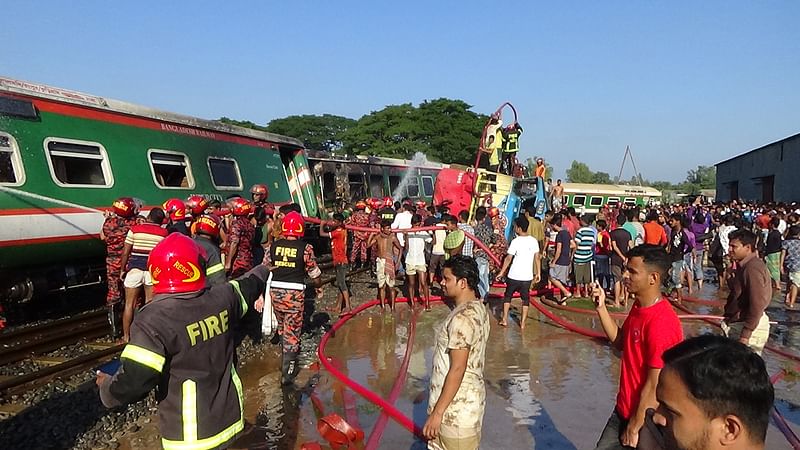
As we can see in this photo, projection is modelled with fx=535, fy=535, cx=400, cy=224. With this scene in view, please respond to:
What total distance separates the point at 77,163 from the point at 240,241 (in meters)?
3.02

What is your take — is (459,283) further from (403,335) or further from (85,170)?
(85,170)

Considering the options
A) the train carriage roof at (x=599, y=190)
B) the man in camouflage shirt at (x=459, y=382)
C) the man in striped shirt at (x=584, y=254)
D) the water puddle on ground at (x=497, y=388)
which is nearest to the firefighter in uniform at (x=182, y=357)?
the man in camouflage shirt at (x=459, y=382)

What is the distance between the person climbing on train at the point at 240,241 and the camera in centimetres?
732

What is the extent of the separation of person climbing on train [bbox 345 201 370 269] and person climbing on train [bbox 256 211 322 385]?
412 centimetres

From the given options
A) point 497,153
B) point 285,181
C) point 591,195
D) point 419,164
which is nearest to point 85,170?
point 285,181

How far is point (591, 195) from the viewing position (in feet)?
123

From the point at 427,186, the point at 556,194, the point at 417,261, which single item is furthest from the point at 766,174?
the point at 417,261

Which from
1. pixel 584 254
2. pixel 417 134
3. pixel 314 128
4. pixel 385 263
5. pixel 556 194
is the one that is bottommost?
pixel 385 263

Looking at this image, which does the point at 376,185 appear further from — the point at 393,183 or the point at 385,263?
the point at 385,263

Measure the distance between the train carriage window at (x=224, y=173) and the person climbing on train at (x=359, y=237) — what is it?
8.10ft

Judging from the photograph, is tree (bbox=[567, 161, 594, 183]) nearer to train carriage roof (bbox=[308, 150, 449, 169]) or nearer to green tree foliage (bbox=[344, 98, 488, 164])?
green tree foliage (bbox=[344, 98, 488, 164])

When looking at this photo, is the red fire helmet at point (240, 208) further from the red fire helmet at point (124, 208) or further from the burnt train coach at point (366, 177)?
the burnt train coach at point (366, 177)

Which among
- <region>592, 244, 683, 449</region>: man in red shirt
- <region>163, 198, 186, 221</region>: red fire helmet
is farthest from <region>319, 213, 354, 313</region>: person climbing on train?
<region>592, 244, 683, 449</region>: man in red shirt

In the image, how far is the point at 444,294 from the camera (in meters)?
3.88
